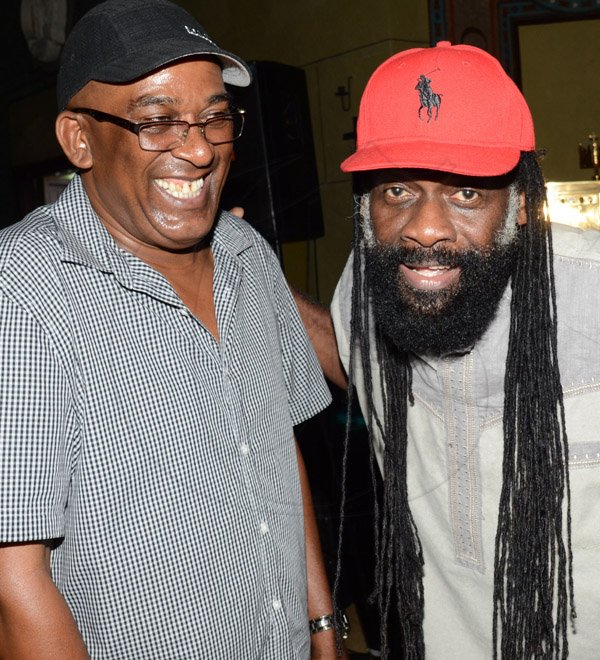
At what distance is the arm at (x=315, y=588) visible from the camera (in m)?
1.85

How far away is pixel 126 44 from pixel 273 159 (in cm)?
245

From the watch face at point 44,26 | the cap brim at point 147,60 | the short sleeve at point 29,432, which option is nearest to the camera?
the short sleeve at point 29,432

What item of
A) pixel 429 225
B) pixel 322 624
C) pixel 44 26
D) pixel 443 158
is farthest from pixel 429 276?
pixel 44 26

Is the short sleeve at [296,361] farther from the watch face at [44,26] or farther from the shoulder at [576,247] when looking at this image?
the watch face at [44,26]

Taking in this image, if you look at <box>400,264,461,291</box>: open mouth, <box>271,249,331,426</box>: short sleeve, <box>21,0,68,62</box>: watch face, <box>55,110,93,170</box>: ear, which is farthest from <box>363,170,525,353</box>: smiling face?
<box>21,0,68,62</box>: watch face

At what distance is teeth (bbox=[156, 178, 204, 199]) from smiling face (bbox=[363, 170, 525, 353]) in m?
0.39

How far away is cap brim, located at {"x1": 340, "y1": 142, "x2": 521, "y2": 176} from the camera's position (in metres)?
1.55

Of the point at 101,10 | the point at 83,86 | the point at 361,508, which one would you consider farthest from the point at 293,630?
the point at 361,508

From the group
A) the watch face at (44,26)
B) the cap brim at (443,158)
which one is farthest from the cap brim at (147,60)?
the watch face at (44,26)

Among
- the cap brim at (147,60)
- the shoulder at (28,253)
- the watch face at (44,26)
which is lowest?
the shoulder at (28,253)

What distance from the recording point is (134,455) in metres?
1.39

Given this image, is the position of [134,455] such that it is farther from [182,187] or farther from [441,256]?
[441,256]

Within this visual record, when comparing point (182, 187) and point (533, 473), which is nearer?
point (182, 187)

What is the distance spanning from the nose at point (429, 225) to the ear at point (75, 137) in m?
0.64
